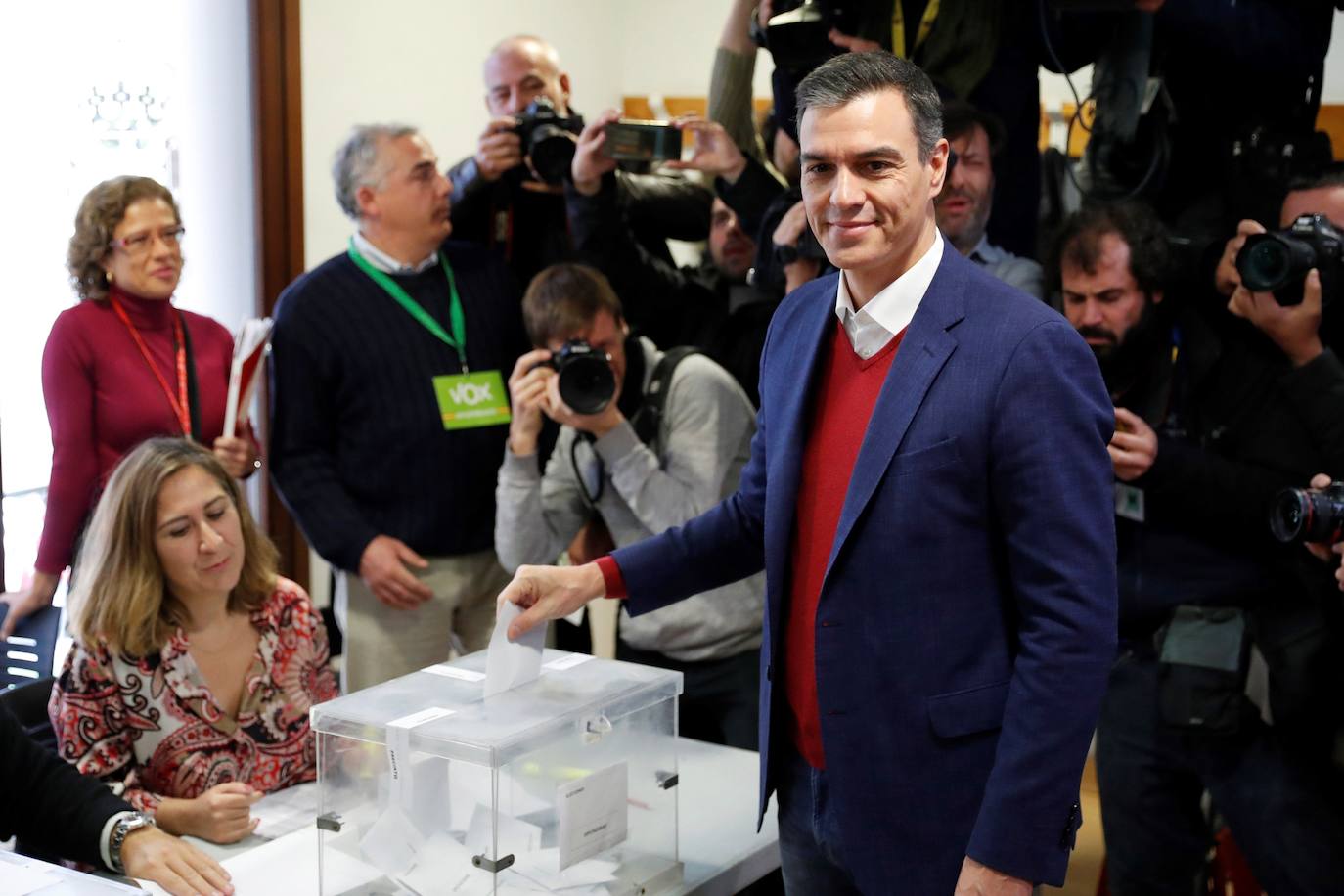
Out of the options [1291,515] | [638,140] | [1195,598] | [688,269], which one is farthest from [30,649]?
[1291,515]

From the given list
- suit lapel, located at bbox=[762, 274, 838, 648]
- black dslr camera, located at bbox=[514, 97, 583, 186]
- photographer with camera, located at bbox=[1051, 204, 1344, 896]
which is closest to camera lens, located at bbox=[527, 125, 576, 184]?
black dslr camera, located at bbox=[514, 97, 583, 186]

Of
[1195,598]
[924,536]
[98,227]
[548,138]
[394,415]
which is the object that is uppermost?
[548,138]

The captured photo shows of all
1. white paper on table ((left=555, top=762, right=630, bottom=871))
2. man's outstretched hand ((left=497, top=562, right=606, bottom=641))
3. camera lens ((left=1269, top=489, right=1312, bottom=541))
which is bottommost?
white paper on table ((left=555, top=762, right=630, bottom=871))

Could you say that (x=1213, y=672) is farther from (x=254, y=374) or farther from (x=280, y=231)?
(x=280, y=231)

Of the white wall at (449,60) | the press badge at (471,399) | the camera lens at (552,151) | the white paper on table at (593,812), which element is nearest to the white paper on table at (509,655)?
the white paper on table at (593,812)

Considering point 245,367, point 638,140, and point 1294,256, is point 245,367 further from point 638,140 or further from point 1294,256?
point 1294,256

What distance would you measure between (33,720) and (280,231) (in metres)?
2.27

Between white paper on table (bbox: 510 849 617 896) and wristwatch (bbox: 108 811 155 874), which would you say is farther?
wristwatch (bbox: 108 811 155 874)

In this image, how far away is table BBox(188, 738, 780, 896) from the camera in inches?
76.1

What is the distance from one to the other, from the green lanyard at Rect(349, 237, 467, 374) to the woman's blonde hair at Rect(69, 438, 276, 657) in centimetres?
69

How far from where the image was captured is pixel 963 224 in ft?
8.79

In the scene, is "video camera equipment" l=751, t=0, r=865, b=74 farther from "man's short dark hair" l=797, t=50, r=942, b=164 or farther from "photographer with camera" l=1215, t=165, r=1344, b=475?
"man's short dark hair" l=797, t=50, r=942, b=164

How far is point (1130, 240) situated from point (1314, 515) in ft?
2.01

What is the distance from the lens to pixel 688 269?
354 cm
